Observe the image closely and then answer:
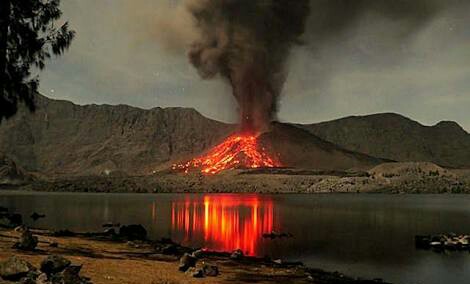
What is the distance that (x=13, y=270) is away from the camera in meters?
14.7

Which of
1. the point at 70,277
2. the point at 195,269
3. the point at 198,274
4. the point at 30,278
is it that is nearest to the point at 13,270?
the point at 30,278

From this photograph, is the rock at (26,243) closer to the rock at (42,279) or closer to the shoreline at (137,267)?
the shoreline at (137,267)

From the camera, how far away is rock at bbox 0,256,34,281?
1462 cm

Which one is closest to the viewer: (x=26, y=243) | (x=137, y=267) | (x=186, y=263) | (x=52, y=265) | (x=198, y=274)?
(x=52, y=265)

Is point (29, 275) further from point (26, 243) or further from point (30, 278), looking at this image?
point (26, 243)

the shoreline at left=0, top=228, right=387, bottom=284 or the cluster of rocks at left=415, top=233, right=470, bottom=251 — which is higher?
the shoreline at left=0, top=228, right=387, bottom=284

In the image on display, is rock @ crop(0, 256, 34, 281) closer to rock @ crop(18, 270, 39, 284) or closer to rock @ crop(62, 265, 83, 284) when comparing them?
rock @ crop(18, 270, 39, 284)

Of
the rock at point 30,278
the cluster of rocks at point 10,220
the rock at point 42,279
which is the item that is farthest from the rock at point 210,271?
the cluster of rocks at point 10,220

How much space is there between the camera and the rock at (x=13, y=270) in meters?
14.6

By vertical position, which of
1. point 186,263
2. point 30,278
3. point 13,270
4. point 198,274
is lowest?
point 198,274

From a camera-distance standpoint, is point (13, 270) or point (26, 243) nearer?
point (13, 270)

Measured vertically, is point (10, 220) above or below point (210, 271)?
below

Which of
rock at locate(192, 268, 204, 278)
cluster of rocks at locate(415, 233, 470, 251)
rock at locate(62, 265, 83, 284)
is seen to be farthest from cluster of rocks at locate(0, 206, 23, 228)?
cluster of rocks at locate(415, 233, 470, 251)

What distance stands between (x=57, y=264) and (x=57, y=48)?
1393 centimetres
